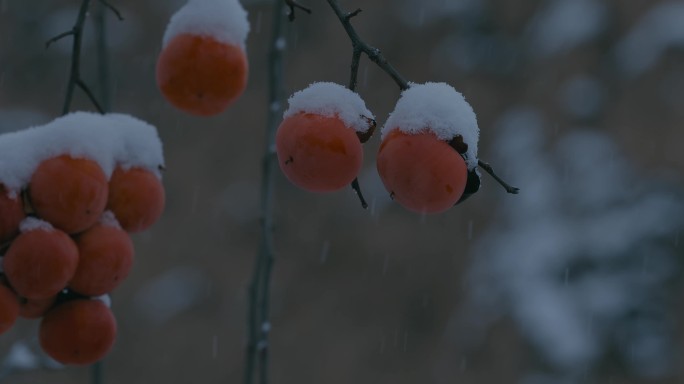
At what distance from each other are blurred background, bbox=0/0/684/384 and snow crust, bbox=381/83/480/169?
3.90m

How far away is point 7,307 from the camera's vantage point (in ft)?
2.46

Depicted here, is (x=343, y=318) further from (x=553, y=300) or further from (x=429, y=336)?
(x=553, y=300)

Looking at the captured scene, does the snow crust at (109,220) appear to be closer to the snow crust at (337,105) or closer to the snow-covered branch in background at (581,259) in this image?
the snow crust at (337,105)

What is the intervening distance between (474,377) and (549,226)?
3.05 feet

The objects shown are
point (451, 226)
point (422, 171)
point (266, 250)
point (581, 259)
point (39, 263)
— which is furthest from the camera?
point (451, 226)

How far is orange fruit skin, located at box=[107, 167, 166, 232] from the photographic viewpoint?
32.4 inches

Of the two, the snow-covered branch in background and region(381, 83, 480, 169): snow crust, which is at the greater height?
region(381, 83, 480, 169): snow crust

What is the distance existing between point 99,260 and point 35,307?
83 mm

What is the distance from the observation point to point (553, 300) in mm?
4480

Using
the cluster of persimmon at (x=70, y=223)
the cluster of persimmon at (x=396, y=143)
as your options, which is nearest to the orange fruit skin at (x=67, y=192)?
the cluster of persimmon at (x=70, y=223)

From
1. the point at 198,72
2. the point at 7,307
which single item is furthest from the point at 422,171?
the point at 7,307

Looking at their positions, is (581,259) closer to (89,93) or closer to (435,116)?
(89,93)

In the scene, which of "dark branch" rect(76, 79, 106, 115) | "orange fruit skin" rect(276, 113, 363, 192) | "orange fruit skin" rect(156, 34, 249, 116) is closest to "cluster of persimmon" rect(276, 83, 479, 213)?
"orange fruit skin" rect(276, 113, 363, 192)

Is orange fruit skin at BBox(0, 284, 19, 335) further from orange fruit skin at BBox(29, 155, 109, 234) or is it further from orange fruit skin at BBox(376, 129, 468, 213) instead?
orange fruit skin at BBox(376, 129, 468, 213)
